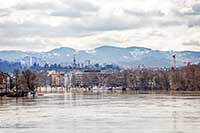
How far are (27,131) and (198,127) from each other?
12.0m

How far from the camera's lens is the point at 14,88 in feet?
486

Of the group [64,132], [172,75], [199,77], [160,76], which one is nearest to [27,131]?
[64,132]

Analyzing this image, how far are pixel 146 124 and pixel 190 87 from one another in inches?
4767

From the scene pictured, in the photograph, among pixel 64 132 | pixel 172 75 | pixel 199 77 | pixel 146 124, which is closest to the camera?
pixel 64 132

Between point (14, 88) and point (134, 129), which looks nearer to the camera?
point (134, 129)

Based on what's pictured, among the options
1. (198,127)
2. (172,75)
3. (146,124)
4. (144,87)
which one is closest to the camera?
(198,127)

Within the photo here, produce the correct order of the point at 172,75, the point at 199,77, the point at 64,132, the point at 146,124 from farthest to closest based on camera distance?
the point at 172,75, the point at 199,77, the point at 146,124, the point at 64,132

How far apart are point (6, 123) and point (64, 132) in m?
9.42

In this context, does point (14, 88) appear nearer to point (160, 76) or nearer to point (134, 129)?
point (160, 76)

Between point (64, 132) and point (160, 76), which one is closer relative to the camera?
point (64, 132)

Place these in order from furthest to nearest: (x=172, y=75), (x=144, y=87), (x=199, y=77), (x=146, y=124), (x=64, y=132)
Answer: (x=144, y=87) → (x=172, y=75) → (x=199, y=77) → (x=146, y=124) → (x=64, y=132)

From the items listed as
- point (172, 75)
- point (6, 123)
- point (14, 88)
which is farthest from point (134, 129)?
point (172, 75)

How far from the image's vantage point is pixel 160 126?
40.6m

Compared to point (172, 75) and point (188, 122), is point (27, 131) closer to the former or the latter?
point (188, 122)
